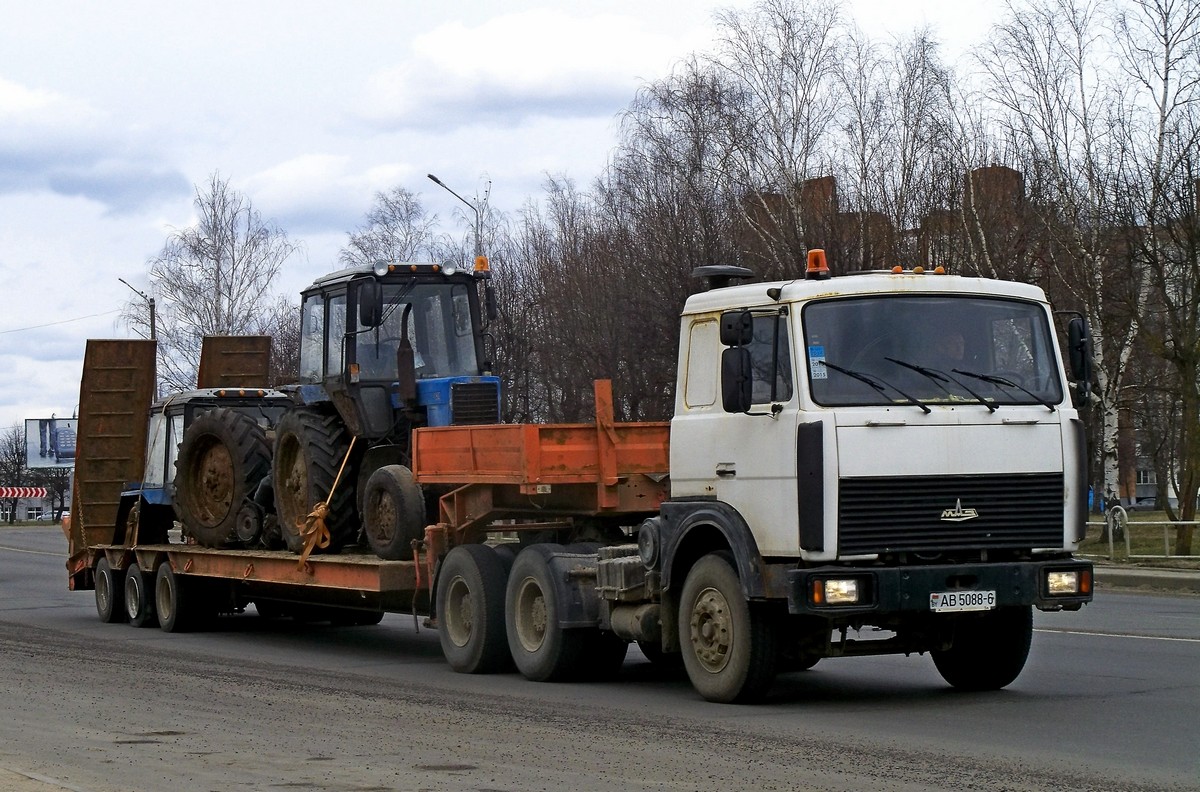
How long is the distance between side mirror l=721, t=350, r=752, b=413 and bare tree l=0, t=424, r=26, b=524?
91733 mm

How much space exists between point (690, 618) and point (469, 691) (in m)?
2.07

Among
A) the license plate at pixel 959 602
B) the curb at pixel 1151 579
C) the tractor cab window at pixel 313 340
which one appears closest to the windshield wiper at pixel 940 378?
the license plate at pixel 959 602

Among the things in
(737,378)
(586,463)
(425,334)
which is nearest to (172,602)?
(425,334)

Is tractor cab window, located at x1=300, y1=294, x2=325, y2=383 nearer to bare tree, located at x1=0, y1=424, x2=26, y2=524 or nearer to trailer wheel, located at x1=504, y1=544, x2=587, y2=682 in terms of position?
trailer wheel, located at x1=504, y1=544, x2=587, y2=682

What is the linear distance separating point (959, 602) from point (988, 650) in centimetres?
148

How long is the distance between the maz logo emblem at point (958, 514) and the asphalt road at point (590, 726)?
121 cm

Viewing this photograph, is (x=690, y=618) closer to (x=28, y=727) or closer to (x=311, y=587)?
(x=28, y=727)

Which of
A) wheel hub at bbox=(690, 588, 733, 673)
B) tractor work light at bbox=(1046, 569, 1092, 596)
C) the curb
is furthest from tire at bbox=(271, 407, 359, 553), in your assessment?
the curb

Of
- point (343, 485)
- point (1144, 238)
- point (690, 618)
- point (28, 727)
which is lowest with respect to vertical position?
point (28, 727)

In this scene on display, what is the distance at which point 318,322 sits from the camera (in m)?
16.4

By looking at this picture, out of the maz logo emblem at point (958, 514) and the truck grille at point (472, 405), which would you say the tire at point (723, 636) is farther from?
the truck grille at point (472, 405)

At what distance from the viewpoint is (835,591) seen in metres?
9.63

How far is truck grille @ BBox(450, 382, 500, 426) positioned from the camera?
1522 centimetres

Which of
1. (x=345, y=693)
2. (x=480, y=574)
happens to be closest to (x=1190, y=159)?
(x=480, y=574)
